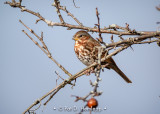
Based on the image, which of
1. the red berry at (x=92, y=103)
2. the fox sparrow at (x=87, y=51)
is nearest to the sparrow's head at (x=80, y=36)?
the fox sparrow at (x=87, y=51)

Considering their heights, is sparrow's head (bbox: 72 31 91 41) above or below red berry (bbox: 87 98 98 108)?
above

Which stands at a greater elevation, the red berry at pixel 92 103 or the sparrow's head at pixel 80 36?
the sparrow's head at pixel 80 36

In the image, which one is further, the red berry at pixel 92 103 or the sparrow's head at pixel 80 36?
the sparrow's head at pixel 80 36

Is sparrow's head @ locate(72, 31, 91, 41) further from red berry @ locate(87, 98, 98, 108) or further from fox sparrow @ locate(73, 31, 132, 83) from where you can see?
red berry @ locate(87, 98, 98, 108)

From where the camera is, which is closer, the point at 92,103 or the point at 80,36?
the point at 92,103

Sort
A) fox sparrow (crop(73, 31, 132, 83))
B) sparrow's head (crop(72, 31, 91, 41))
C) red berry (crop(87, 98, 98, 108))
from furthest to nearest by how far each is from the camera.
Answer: sparrow's head (crop(72, 31, 91, 41)) < fox sparrow (crop(73, 31, 132, 83)) < red berry (crop(87, 98, 98, 108))

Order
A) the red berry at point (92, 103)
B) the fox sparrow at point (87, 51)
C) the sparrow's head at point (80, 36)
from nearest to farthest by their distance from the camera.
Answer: the red berry at point (92, 103), the fox sparrow at point (87, 51), the sparrow's head at point (80, 36)

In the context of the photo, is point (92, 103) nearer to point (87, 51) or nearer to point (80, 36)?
point (87, 51)

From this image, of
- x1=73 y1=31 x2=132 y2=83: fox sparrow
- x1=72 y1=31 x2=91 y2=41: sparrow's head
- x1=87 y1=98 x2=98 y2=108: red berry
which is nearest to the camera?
x1=87 y1=98 x2=98 y2=108: red berry

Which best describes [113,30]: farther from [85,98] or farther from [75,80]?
[85,98]

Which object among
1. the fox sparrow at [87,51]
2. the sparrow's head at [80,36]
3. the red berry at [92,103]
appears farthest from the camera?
the sparrow's head at [80,36]

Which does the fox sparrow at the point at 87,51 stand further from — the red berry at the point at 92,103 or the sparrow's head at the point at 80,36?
the red berry at the point at 92,103

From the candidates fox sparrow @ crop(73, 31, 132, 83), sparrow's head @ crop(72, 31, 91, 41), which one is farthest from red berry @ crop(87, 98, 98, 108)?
sparrow's head @ crop(72, 31, 91, 41)

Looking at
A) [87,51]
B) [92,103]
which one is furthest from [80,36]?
[92,103]
